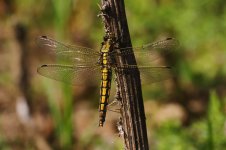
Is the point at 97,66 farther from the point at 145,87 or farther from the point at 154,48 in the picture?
the point at 145,87

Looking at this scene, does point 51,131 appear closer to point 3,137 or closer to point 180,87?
point 3,137

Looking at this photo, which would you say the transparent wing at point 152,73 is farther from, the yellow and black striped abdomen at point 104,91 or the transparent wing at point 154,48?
the yellow and black striped abdomen at point 104,91

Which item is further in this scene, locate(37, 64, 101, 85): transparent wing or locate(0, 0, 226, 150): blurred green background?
locate(0, 0, 226, 150): blurred green background

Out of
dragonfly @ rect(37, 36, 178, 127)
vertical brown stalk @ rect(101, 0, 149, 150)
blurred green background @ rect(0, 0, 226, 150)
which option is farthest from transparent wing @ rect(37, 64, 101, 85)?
blurred green background @ rect(0, 0, 226, 150)

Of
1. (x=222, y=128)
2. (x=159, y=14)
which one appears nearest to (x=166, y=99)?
(x=159, y=14)

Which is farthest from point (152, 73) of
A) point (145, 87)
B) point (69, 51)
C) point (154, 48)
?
point (145, 87)

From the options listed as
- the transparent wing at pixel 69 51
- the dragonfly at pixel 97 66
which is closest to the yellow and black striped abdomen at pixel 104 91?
the dragonfly at pixel 97 66

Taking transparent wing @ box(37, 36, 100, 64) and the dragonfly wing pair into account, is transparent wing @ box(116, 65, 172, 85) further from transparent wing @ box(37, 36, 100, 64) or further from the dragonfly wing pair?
transparent wing @ box(37, 36, 100, 64)

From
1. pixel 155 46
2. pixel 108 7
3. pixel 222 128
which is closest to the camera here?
pixel 108 7
